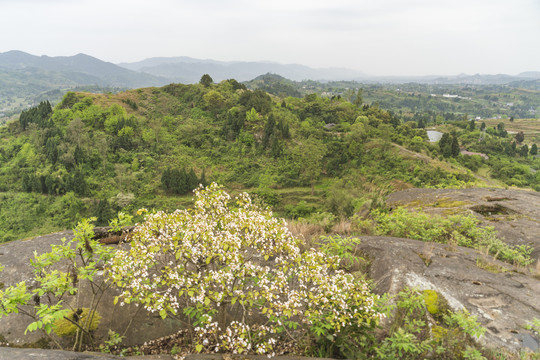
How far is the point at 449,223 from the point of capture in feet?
32.3

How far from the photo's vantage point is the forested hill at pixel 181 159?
119 ft

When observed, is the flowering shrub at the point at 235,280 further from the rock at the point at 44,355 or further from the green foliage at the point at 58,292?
the rock at the point at 44,355

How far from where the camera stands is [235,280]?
4336 mm

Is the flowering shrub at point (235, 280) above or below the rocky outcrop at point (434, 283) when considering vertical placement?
above

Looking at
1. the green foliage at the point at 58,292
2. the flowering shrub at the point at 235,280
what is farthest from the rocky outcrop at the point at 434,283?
the flowering shrub at the point at 235,280

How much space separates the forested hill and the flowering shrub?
27163 mm

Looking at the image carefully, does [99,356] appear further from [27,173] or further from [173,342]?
[27,173]

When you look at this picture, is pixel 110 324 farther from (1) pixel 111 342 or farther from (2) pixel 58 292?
(2) pixel 58 292

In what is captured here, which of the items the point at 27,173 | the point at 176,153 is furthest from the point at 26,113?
the point at 176,153

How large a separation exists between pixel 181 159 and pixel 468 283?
43.8 metres

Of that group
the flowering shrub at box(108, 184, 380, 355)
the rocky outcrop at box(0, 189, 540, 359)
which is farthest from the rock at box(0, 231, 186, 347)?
the flowering shrub at box(108, 184, 380, 355)

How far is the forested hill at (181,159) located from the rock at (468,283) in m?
23.5

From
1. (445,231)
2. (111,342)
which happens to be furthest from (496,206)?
(111,342)

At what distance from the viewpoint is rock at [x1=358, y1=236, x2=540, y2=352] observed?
4730mm
